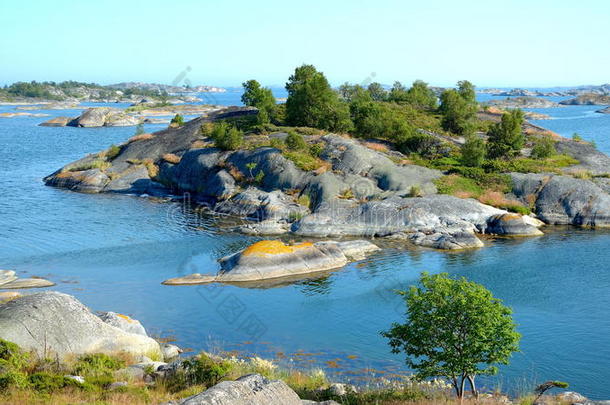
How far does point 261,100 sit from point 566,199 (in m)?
42.4

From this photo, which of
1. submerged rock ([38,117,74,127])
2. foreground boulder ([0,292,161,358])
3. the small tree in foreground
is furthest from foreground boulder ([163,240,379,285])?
submerged rock ([38,117,74,127])

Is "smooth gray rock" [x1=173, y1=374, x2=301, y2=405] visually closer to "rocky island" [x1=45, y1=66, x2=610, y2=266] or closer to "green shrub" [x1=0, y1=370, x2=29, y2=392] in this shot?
"green shrub" [x1=0, y1=370, x2=29, y2=392]

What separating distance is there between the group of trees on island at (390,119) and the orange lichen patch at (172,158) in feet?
37.4

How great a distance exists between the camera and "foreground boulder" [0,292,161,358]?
2350cm

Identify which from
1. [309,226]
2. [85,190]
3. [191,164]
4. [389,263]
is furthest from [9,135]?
[389,263]

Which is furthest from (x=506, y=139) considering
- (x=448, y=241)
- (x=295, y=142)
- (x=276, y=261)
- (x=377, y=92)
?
(x=377, y=92)

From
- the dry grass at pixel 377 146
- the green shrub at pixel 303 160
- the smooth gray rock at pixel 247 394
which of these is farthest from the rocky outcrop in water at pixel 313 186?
the smooth gray rock at pixel 247 394

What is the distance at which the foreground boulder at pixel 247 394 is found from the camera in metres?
13.7

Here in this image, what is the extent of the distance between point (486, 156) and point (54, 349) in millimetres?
55606

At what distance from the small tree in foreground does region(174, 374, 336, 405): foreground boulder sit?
20.8 feet

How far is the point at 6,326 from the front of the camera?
919 inches

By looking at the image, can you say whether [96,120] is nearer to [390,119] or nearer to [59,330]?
[390,119]

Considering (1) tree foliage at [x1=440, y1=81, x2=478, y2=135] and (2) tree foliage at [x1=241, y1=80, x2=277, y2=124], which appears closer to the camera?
(2) tree foliage at [x1=241, y1=80, x2=277, y2=124]

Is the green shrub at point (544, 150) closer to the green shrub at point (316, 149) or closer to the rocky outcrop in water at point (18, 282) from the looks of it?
the green shrub at point (316, 149)
